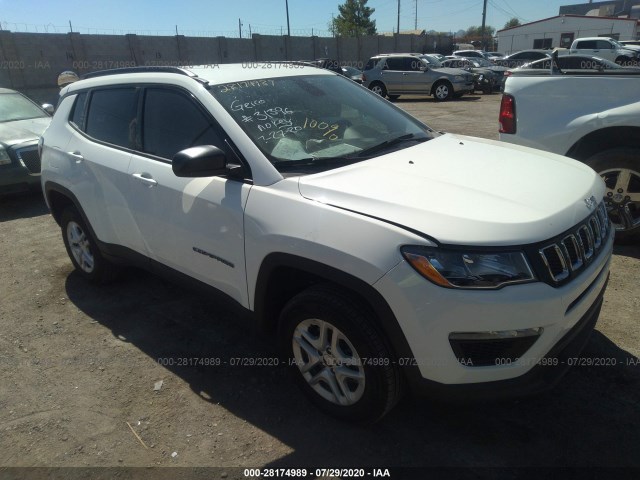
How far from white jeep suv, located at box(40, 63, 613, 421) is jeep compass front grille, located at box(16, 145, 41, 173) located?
407 centimetres

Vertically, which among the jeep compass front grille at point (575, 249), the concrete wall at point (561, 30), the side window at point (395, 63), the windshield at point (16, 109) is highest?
the concrete wall at point (561, 30)

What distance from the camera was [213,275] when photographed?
114 inches

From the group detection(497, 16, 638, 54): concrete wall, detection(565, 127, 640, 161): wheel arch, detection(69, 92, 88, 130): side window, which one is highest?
detection(497, 16, 638, 54): concrete wall

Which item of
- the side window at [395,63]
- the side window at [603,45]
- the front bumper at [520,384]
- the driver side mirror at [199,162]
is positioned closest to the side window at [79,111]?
the driver side mirror at [199,162]

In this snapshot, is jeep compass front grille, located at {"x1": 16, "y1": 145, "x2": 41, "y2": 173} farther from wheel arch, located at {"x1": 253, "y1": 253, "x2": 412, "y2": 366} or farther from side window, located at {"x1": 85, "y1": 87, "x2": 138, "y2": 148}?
wheel arch, located at {"x1": 253, "y1": 253, "x2": 412, "y2": 366}

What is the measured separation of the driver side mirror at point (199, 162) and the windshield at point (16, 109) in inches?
274

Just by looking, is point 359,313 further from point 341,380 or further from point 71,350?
point 71,350

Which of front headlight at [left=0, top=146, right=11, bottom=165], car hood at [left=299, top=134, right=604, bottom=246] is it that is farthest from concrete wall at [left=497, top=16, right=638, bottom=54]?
car hood at [left=299, top=134, right=604, bottom=246]

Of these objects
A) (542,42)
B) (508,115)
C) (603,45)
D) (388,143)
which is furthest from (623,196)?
(542,42)

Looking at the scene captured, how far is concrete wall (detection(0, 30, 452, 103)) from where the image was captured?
25.1m

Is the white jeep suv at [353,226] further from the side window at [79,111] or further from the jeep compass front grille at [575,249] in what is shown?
the side window at [79,111]

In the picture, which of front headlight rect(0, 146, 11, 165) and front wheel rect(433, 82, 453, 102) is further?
front wheel rect(433, 82, 453, 102)

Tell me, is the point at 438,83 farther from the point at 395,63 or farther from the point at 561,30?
the point at 561,30

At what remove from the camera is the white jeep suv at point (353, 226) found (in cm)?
200
